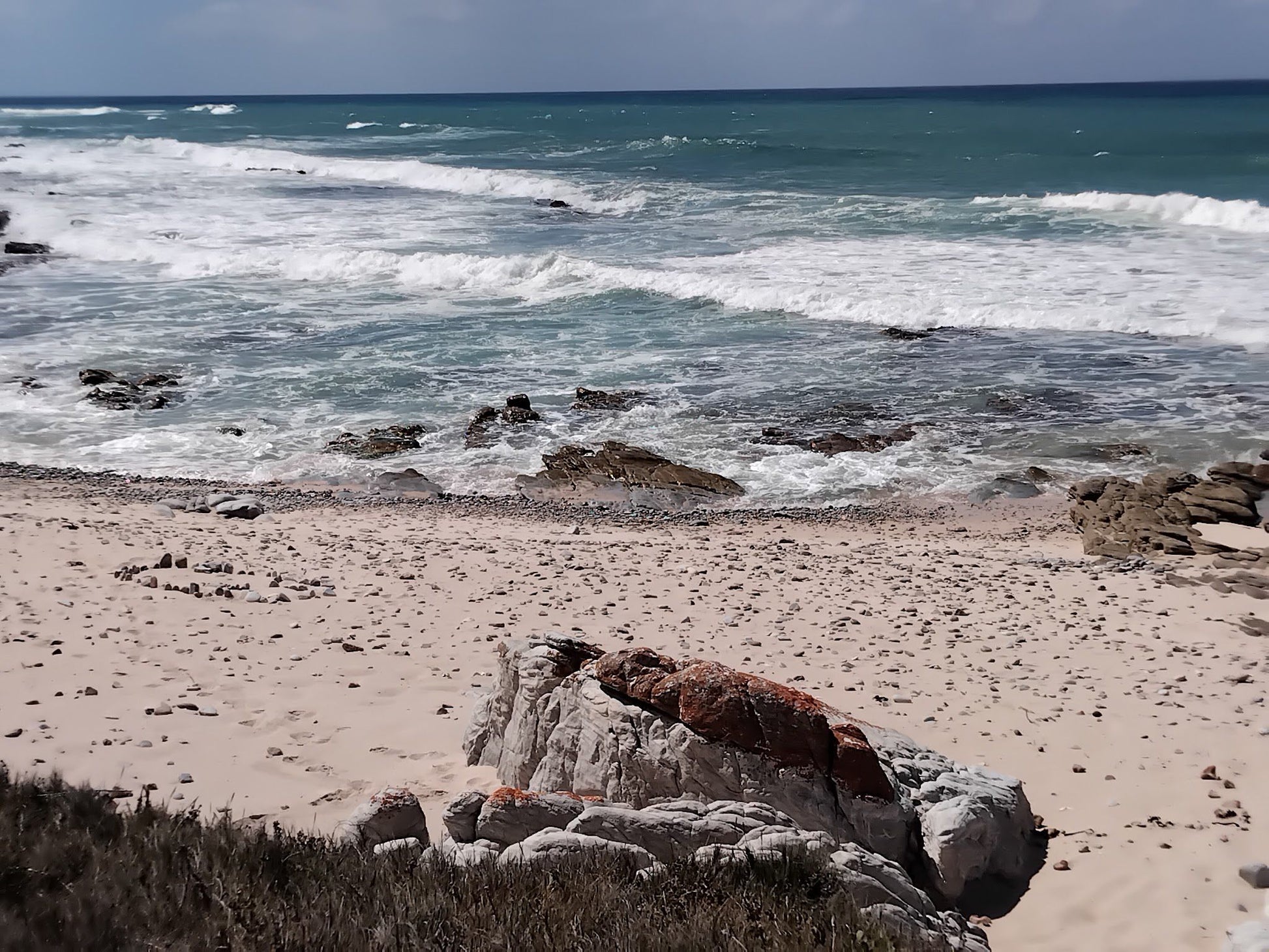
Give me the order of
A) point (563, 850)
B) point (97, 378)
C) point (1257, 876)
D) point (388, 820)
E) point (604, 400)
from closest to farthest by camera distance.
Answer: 1. point (563, 850)
2. point (388, 820)
3. point (1257, 876)
4. point (604, 400)
5. point (97, 378)

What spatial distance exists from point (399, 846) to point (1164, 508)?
10.6 m

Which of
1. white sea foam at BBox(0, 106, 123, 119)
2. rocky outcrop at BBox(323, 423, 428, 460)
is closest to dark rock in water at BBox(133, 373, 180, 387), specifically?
rocky outcrop at BBox(323, 423, 428, 460)

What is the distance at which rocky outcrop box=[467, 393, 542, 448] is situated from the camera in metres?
15.7

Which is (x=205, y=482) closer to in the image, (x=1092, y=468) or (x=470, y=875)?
(x=470, y=875)

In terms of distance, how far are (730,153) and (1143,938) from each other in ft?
185

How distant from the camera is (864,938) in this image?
3512mm

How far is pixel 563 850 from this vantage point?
4273 mm

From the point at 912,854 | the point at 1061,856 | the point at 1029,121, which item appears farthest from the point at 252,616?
the point at 1029,121

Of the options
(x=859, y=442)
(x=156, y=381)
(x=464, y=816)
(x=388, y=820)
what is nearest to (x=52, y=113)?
(x=156, y=381)

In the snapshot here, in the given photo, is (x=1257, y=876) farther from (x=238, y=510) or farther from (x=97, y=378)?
(x=97, y=378)

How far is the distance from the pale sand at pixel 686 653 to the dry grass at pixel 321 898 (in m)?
1.38

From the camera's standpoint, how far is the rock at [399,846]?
4359 mm

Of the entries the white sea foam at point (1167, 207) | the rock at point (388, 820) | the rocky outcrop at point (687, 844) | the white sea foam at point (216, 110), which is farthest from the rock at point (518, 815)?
the white sea foam at point (216, 110)

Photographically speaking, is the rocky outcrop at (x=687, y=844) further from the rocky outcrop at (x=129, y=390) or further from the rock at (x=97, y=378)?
the rock at (x=97, y=378)
